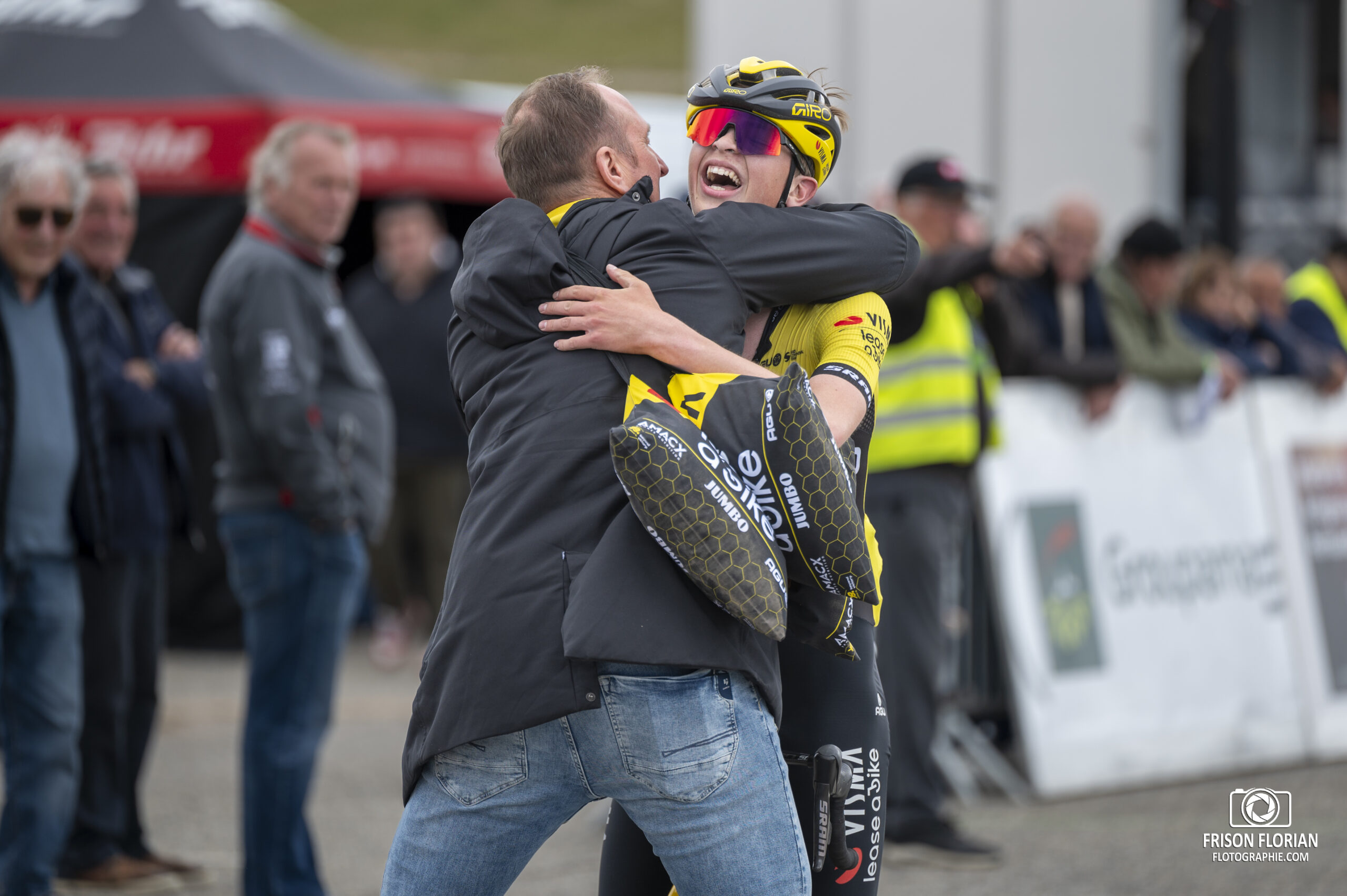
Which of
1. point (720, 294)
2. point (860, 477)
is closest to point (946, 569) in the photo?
point (860, 477)

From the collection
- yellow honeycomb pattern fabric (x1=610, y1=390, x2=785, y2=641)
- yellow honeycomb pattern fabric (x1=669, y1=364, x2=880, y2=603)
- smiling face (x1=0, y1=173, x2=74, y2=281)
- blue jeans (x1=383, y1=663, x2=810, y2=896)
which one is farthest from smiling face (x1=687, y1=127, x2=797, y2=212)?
smiling face (x1=0, y1=173, x2=74, y2=281)

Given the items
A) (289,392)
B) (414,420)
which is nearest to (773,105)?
(289,392)

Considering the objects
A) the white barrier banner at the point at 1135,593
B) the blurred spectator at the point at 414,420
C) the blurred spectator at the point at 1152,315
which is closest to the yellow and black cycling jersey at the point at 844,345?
the white barrier banner at the point at 1135,593

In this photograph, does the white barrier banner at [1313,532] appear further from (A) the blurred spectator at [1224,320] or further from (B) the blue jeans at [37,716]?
(B) the blue jeans at [37,716]

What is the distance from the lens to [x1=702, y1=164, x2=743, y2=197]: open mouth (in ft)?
7.75

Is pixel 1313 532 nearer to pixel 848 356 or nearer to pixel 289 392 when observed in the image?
pixel 289 392

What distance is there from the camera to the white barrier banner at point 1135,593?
5.84 metres

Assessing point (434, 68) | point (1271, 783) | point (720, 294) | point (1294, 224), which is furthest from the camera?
point (434, 68)

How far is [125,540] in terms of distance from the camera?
4.52 metres

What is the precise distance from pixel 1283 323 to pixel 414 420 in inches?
187

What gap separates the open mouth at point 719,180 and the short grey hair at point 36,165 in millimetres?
2396

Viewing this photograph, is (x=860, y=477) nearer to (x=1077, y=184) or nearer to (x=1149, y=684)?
(x=1149, y=684)

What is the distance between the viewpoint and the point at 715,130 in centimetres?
236

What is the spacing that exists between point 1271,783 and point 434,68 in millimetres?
45290
